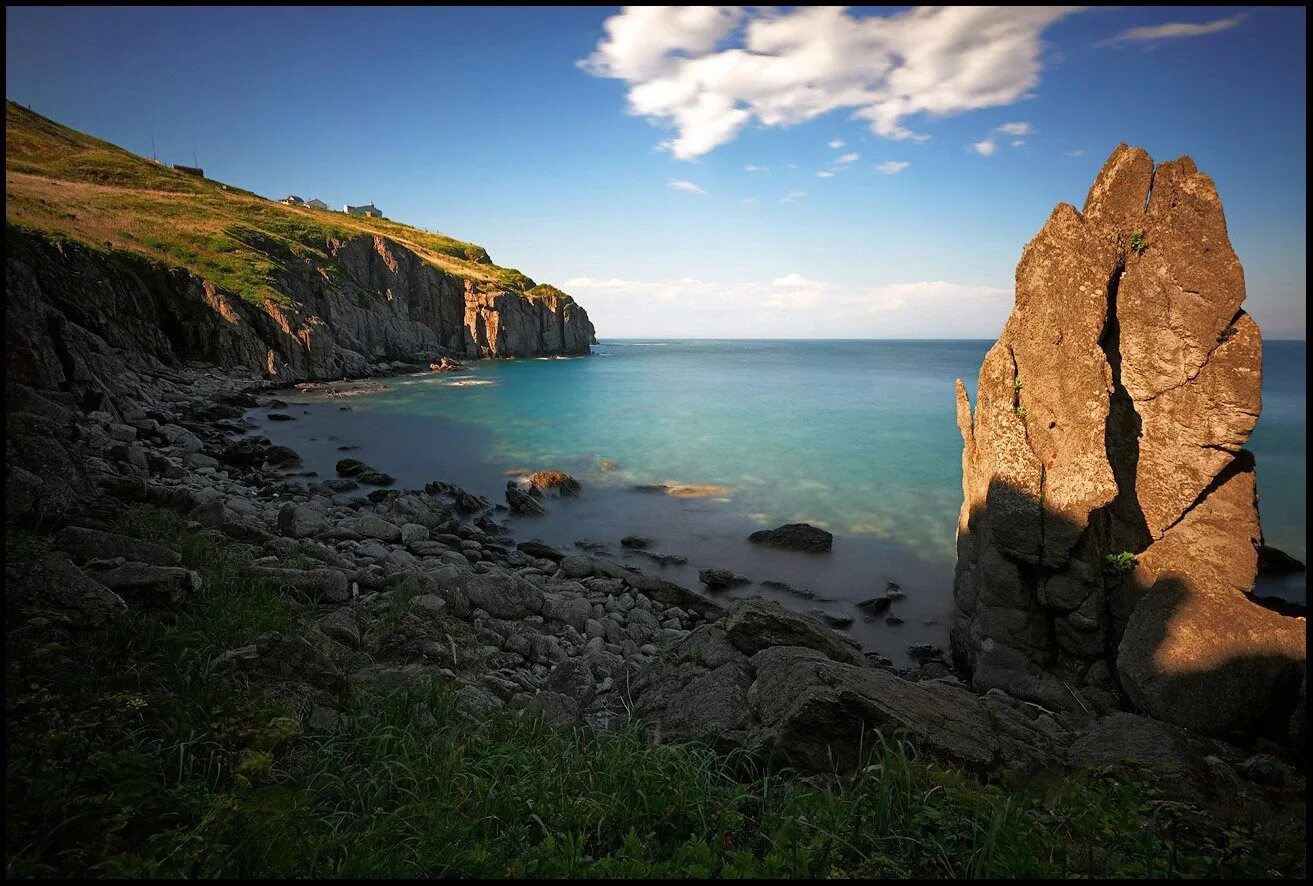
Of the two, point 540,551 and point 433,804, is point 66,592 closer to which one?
point 433,804

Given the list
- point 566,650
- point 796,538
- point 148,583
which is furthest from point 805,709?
point 796,538

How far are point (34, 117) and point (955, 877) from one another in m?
139

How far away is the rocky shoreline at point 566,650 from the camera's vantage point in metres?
6.14

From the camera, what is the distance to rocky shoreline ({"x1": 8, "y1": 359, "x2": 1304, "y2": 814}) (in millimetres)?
6141

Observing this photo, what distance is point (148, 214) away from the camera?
62.9 m

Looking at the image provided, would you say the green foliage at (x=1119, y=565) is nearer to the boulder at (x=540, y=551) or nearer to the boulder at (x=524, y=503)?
the boulder at (x=540, y=551)

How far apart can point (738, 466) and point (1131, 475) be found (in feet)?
67.6

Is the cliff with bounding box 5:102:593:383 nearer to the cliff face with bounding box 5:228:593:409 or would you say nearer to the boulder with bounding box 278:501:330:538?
the cliff face with bounding box 5:228:593:409

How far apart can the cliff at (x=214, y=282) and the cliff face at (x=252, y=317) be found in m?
0.14

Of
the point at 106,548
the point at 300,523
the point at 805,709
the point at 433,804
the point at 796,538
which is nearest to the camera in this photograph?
the point at 433,804

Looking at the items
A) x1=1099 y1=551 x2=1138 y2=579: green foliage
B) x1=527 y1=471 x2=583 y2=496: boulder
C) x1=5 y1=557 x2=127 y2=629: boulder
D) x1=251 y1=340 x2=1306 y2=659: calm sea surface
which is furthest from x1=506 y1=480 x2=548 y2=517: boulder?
x1=1099 y1=551 x2=1138 y2=579: green foliage

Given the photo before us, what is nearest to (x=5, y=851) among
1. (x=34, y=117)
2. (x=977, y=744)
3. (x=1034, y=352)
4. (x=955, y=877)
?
(x=955, y=877)

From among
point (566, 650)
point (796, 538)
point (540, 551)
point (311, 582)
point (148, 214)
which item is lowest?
point (796, 538)

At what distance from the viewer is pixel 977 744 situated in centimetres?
629
